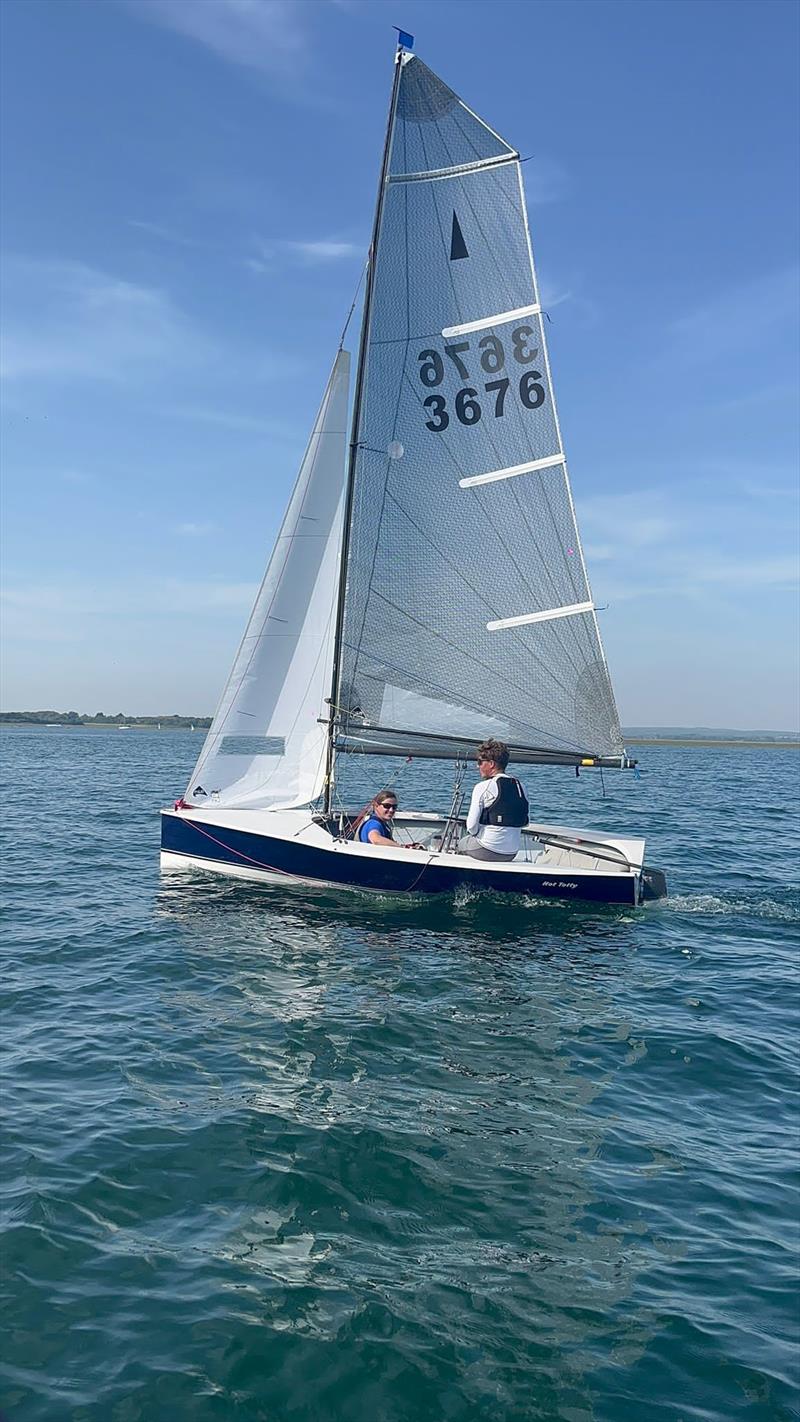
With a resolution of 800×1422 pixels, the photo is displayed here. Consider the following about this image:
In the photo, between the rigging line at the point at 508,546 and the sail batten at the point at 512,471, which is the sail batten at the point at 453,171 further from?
the sail batten at the point at 512,471

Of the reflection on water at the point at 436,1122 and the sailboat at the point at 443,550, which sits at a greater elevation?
the sailboat at the point at 443,550

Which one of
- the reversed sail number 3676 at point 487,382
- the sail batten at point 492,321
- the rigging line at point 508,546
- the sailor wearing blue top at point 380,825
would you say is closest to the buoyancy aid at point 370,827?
the sailor wearing blue top at point 380,825

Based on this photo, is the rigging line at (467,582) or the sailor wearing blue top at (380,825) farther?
the rigging line at (467,582)

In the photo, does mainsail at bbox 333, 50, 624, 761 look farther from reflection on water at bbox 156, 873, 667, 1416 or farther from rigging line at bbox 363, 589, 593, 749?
Result: reflection on water at bbox 156, 873, 667, 1416

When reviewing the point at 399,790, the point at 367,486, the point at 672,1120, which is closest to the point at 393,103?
the point at 367,486

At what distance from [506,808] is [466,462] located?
5801 millimetres

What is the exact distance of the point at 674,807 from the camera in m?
35.2

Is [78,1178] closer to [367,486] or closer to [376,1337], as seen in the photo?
[376,1337]

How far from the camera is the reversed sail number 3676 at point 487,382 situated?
49.9 feet

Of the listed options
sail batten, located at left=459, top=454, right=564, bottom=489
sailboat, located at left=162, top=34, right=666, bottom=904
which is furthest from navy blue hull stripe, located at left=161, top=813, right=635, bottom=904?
sail batten, located at left=459, top=454, right=564, bottom=489

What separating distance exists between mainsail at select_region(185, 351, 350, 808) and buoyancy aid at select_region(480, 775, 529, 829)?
356 cm

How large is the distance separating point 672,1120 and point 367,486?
36.4ft

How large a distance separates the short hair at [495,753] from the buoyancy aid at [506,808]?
0.26m

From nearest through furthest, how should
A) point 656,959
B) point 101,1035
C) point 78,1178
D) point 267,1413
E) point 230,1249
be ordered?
point 267,1413 < point 230,1249 < point 78,1178 < point 101,1035 < point 656,959
